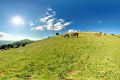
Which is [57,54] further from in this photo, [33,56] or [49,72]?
[49,72]

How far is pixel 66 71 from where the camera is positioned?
42156mm

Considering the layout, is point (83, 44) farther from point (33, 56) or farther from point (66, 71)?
point (66, 71)

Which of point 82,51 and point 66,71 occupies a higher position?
point 82,51

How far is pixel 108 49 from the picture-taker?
5931 cm

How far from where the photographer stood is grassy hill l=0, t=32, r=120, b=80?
39.8 metres

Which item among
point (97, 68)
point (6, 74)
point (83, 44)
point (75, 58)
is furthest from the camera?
point (83, 44)

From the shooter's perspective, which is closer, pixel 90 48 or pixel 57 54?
pixel 57 54

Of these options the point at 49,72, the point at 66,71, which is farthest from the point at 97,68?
the point at 49,72

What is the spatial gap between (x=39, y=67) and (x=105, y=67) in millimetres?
12352

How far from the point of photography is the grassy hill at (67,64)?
1567 inches

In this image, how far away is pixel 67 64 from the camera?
154ft

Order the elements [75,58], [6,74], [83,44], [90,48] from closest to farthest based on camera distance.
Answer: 1. [6,74]
2. [75,58]
3. [90,48]
4. [83,44]

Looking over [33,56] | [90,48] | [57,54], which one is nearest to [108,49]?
[90,48]

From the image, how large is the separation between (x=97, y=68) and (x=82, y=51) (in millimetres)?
13237
